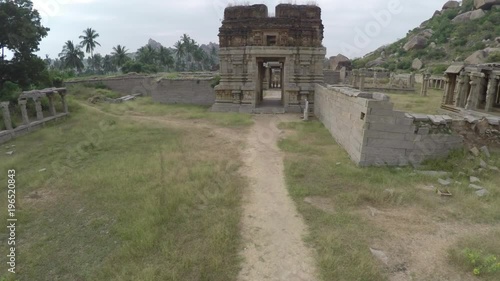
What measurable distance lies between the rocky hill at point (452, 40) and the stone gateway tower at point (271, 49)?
22597 millimetres

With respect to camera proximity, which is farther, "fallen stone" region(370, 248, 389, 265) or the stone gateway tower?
the stone gateway tower

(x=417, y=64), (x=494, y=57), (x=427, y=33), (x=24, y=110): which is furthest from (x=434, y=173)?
(x=427, y=33)

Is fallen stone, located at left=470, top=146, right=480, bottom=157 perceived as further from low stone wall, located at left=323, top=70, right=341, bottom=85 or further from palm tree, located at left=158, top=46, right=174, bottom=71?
palm tree, located at left=158, top=46, right=174, bottom=71

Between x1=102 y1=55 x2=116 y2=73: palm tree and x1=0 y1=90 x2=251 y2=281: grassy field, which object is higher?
x1=102 y1=55 x2=116 y2=73: palm tree

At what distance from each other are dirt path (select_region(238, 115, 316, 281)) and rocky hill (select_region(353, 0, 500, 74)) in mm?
32758

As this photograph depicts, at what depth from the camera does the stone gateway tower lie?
16500 mm

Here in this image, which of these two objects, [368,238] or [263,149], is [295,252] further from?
[263,149]

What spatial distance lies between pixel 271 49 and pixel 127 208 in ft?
43.1

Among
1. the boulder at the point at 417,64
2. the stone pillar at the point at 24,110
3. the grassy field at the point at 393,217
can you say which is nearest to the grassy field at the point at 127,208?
the grassy field at the point at 393,217

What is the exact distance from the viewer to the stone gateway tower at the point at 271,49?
1650 cm

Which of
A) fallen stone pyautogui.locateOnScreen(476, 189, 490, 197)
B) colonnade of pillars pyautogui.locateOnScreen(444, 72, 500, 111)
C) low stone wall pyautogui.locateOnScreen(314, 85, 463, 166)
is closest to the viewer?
fallen stone pyautogui.locateOnScreen(476, 189, 490, 197)

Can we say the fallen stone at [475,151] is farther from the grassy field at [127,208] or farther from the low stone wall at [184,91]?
the low stone wall at [184,91]

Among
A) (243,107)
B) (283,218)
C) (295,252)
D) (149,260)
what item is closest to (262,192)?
(283,218)

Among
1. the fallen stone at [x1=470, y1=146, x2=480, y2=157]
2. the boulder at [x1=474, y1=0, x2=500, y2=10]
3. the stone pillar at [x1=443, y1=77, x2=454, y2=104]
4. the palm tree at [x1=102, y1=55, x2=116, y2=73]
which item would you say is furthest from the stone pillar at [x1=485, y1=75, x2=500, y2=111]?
the palm tree at [x1=102, y1=55, x2=116, y2=73]
